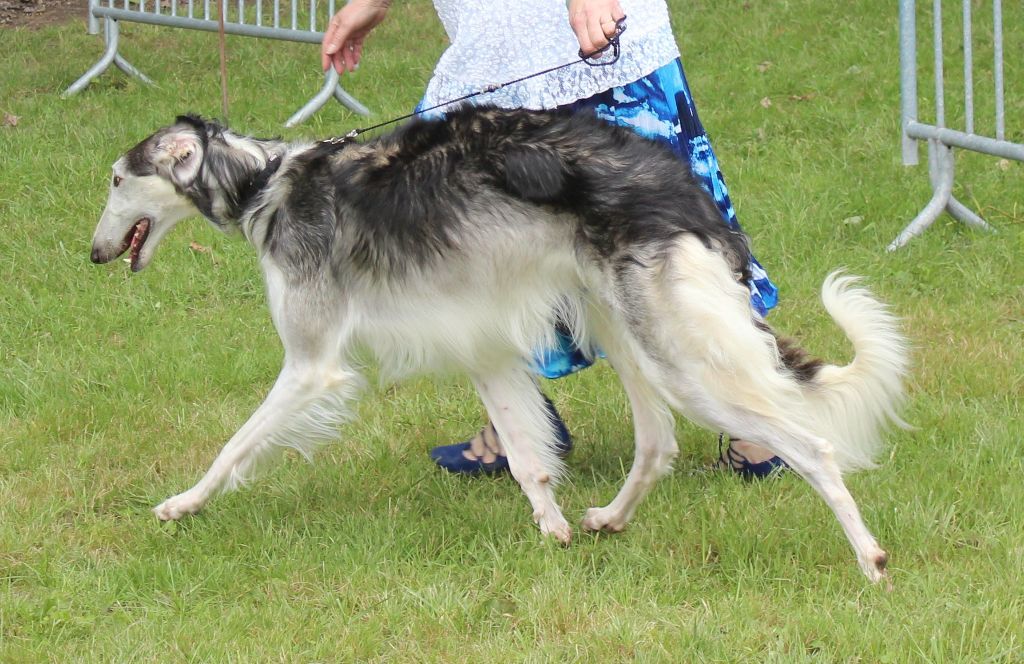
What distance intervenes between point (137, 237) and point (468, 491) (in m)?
1.38

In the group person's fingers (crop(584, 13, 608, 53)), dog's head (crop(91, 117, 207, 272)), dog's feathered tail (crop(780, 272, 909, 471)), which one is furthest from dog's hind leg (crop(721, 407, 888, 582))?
dog's head (crop(91, 117, 207, 272))

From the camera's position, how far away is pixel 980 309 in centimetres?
577

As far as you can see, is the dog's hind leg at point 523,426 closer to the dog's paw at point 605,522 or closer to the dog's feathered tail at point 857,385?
the dog's paw at point 605,522

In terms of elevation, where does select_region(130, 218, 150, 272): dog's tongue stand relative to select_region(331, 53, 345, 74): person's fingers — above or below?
below

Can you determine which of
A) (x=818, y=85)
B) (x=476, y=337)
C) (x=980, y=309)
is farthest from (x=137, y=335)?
(x=818, y=85)

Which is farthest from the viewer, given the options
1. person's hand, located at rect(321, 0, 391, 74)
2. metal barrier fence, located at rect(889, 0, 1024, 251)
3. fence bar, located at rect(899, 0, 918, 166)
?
fence bar, located at rect(899, 0, 918, 166)

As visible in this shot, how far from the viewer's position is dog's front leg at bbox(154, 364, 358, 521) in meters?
4.08

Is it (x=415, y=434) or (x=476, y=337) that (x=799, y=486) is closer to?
(x=476, y=337)

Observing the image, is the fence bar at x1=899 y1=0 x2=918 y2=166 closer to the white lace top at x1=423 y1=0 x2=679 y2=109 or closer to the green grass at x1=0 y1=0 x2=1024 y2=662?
the green grass at x1=0 y1=0 x2=1024 y2=662

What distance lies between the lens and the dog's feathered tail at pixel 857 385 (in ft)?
12.5

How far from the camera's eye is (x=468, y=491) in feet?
14.8

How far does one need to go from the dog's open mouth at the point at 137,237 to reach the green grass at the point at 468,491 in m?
0.86

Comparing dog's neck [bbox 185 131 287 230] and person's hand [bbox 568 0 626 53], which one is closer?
person's hand [bbox 568 0 626 53]

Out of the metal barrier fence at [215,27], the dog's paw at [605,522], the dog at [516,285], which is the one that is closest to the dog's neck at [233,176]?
the dog at [516,285]
